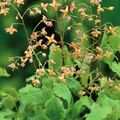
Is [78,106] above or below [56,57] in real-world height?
below

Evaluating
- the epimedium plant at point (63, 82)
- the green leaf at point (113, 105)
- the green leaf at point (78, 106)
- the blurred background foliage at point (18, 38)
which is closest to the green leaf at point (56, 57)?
the epimedium plant at point (63, 82)

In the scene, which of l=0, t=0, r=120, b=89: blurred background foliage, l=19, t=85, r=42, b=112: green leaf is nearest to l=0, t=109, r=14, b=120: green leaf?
l=19, t=85, r=42, b=112: green leaf

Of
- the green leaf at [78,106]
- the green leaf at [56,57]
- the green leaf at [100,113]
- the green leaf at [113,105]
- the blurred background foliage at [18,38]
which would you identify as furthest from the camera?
the blurred background foliage at [18,38]

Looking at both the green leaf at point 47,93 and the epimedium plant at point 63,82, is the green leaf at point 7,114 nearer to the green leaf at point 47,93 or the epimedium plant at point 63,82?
the epimedium plant at point 63,82

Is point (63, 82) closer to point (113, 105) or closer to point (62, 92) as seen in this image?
point (62, 92)

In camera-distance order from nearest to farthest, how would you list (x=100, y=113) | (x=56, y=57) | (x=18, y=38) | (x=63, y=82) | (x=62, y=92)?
1. (x=100, y=113)
2. (x=62, y=92)
3. (x=63, y=82)
4. (x=56, y=57)
5. (x=18, y=38)

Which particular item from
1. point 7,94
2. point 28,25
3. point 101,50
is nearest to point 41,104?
point 7,94

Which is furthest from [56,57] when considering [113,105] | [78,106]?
[113,105]

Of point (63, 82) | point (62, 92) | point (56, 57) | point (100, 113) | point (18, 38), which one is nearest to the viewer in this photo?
point (100, 113)

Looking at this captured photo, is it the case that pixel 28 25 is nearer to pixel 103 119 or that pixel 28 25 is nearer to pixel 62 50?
pixel 62 50
